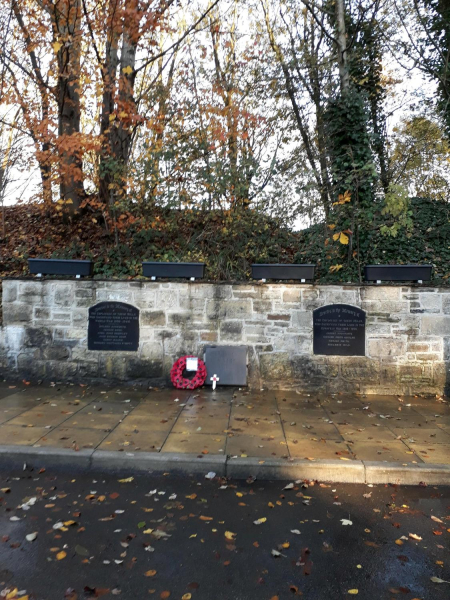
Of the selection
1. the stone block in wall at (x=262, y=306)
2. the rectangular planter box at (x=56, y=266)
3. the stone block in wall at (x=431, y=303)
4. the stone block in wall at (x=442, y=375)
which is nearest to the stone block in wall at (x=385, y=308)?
the stone block in wall at (x=431, y=303)

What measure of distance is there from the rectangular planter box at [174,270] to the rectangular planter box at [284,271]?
3.35 ft

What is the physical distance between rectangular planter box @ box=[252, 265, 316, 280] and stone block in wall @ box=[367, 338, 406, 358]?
5.17 feet

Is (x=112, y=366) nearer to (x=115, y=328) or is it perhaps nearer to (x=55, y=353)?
(x=115, y=328)

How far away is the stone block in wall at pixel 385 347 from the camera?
7.50 metres

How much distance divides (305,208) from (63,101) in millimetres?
6738

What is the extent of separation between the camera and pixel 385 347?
7.52 m

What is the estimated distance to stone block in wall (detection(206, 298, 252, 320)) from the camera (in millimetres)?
7738

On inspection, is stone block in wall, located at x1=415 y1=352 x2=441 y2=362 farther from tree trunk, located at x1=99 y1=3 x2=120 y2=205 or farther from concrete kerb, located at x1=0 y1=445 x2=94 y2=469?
tree trunk, located at x1=99 y1=3 x2=120 y2=205

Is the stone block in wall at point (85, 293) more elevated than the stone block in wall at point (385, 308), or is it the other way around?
the stone block in wall at point (85, 293)

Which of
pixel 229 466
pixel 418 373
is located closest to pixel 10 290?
pixel 229 466

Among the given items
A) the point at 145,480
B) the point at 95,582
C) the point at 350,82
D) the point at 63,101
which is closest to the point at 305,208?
the point at 350,82

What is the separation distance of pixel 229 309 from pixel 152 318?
54.6 inches

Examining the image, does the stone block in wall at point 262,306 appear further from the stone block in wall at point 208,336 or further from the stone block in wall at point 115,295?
the stone block in wall at point 115,295

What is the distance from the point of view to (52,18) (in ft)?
33.2
